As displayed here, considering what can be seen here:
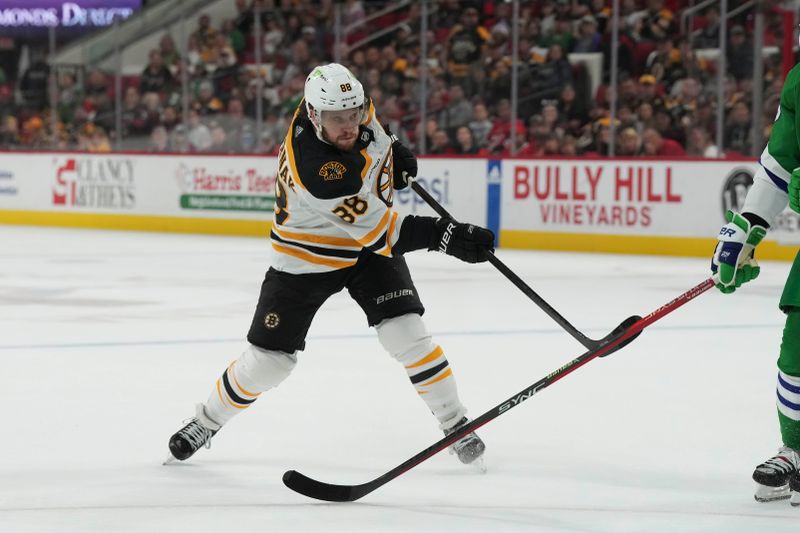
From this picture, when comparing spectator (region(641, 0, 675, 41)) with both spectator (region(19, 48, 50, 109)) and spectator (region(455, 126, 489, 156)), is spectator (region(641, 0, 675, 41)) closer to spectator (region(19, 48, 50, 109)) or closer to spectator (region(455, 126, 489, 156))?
spectator (region(455, 126, 489, 156))

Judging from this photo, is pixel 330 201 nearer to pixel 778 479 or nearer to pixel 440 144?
pixel 778 479

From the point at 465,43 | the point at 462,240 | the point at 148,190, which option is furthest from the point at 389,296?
the point at 148,190

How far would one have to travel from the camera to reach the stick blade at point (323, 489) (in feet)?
10.2

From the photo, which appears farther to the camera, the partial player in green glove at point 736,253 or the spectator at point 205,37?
the spectator at point 205,37

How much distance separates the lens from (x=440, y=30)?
450 inches

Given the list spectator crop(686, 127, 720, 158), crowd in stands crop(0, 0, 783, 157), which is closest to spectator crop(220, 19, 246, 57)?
crowd in stands crop(0, 0, 783, 157)

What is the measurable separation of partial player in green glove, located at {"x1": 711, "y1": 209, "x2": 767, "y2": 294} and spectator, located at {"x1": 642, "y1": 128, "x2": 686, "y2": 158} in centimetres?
715

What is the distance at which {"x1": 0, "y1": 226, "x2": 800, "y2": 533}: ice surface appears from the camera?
9.85 ft

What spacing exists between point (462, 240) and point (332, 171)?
0.37 metres

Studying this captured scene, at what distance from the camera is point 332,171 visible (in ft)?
10.3

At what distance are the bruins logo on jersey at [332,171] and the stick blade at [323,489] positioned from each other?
72cm

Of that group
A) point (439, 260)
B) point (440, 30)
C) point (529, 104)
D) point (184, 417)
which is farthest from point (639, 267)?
point (184, 417)

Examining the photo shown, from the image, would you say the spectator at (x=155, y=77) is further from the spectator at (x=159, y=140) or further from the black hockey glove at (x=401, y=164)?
the black hockey glove at (x=401, y=164)

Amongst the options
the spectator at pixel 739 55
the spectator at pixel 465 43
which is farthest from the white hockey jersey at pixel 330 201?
the spectator at pixel 465 43
